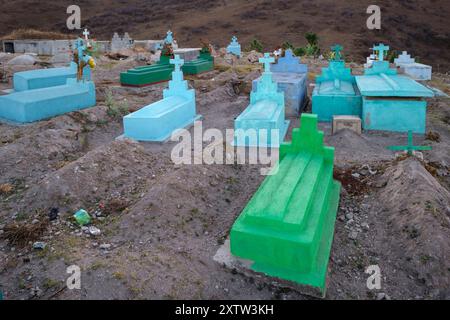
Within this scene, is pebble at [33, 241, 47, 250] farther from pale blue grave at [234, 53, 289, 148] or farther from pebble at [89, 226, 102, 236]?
pale blue grave at [234, 53, 289, 148]

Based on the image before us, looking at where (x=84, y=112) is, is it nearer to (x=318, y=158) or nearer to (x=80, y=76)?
(x=80, y=76)

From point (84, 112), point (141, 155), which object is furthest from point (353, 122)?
point (84, 112)

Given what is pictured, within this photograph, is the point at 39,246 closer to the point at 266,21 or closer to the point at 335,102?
the point at 335,102

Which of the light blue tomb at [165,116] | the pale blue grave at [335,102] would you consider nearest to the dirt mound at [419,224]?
the pale blue grave at [335,102]

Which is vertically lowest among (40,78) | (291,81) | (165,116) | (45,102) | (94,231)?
(94,231)

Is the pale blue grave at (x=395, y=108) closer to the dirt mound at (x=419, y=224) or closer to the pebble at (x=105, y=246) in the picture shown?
the dirt mound at (x=419, y=224)

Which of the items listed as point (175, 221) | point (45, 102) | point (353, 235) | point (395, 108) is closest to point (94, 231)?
point (175, 221)
